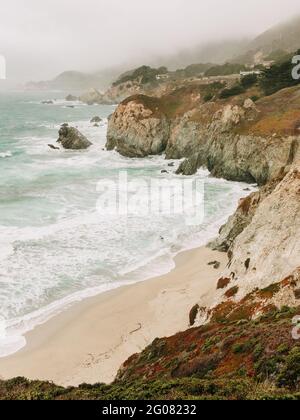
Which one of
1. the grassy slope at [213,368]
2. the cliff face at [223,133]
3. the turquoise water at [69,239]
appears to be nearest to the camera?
the grassy slope at [213,368]

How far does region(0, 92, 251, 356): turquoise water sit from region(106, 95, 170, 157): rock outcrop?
1367 centimetres

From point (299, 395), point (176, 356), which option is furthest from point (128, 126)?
point (299, 395)

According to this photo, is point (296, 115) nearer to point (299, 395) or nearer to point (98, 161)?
point (98, 161)

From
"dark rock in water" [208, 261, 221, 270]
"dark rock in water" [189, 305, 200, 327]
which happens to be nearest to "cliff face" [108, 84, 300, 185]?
"dark rock in water" [208, 261, 221, 270]

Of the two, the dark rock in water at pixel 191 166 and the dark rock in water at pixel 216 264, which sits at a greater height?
the dark rock in water at pixel 191 166

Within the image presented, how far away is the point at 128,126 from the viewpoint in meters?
87.3

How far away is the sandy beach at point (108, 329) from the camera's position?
2256 centimetres

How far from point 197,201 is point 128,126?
130 ft

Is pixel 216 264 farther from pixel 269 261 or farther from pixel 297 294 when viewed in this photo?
pixel 297 294

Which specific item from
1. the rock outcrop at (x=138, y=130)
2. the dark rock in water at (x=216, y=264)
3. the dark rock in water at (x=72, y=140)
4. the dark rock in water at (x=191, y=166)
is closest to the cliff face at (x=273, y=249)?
the dark rock in water at (x=216, y=264)

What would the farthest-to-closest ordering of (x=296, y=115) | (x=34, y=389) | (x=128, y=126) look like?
(x=128, y=126)
(x=296, y=115)
(x=34, y=389)

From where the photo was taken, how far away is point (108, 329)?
26344mm

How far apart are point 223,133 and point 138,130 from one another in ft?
73.1

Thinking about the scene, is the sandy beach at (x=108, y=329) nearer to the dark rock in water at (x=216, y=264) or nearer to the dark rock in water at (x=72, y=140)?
the dark rock in water at (x=216, y=264)
